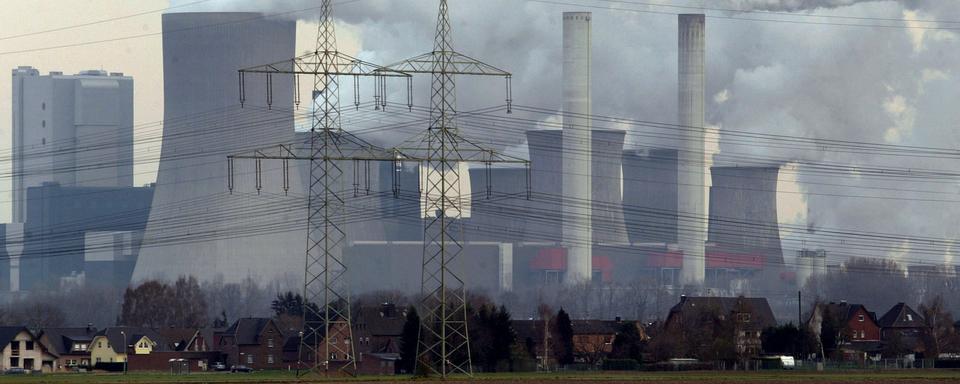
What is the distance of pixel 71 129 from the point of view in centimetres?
14638

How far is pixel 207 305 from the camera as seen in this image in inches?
3034

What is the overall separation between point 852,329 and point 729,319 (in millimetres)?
9287

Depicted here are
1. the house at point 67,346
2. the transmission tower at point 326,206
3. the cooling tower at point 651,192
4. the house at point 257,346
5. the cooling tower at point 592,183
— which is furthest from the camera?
the cooling tower at point 651,192

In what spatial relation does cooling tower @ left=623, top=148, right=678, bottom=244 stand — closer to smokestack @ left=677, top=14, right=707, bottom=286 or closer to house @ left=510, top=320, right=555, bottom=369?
smokestack @ left=677, top=14, right=707, bottom=286

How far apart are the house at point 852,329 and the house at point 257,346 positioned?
17.7 meters

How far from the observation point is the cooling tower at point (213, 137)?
76688 mm

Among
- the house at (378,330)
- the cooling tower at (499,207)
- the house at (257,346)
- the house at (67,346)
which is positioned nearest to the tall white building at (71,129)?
the cooling tower at (499,207)

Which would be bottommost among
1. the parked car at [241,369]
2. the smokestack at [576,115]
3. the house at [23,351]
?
the parked car at [241,369]

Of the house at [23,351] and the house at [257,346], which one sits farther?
the house at [257,346]

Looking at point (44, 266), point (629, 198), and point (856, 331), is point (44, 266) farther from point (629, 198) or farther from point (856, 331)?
point (856, 331)

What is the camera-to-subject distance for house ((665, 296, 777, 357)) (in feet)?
166

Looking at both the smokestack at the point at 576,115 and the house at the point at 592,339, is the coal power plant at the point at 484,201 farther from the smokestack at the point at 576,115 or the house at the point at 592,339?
the house at the point at 592,339

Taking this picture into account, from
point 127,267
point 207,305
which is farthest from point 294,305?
point 127,267

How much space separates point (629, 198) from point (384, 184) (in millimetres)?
14561
